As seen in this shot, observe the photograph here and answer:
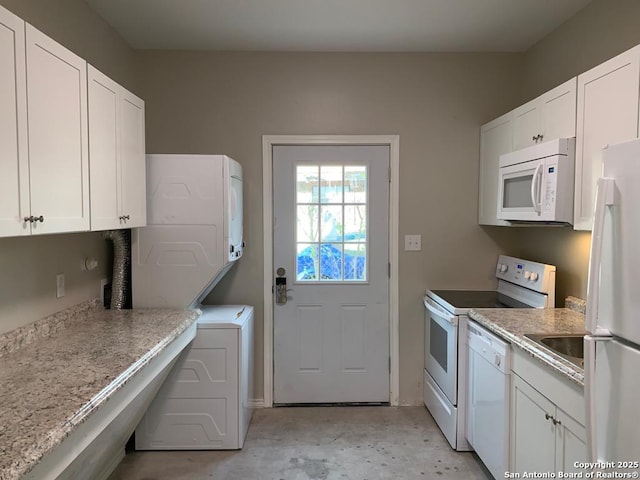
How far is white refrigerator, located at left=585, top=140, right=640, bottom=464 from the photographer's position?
127cm

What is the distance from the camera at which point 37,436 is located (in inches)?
47.7

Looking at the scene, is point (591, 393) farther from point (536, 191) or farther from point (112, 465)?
point (112, 465)

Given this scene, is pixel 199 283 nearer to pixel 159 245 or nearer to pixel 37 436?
pixel 159 245

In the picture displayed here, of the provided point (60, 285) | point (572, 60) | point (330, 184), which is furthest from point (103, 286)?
point (572, 60)

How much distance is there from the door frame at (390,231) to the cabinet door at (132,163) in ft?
3.14

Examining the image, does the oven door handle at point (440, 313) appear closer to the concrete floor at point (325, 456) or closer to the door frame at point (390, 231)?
the door frame at point (390, 231)

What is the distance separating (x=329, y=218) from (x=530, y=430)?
1.97 meters

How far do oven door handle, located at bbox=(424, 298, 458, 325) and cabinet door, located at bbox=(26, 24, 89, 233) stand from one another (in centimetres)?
210

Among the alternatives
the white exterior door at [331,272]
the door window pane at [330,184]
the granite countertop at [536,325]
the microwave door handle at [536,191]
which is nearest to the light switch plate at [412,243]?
the white exterior door at [331,272]

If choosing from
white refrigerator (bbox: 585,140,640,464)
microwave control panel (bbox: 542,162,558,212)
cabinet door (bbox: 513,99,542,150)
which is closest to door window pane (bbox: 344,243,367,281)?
cabinet door (bbox: 513,99,542,150)

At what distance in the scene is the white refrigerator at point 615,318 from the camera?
4.16 ft

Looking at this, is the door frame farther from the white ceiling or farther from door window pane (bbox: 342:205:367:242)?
the white ceiling

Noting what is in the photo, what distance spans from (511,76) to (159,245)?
283cm

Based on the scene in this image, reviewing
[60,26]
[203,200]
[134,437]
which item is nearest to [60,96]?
[60,26]
